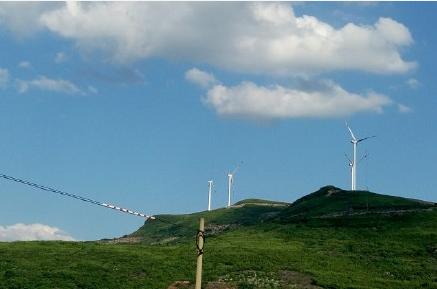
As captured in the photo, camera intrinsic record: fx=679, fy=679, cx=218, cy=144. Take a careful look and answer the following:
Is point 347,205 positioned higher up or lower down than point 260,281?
higher up

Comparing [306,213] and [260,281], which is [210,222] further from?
[260,281]

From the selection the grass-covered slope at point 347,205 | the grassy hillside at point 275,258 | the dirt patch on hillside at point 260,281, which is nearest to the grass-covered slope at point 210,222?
the grass-covered slope at point 347,205

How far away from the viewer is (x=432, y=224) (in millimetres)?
94750

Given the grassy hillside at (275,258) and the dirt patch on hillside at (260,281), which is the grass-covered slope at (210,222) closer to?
the grassy hillside at (275,258)

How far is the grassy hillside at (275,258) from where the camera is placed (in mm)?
68688

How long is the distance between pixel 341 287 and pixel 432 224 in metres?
33.7

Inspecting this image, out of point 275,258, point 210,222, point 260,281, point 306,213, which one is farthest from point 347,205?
point 260,281

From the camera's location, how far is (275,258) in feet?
254

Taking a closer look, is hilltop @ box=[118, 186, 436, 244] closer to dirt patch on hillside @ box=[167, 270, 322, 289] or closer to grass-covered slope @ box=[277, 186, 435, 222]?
grass-covered slope @ box=[277, 186, 435, 222]

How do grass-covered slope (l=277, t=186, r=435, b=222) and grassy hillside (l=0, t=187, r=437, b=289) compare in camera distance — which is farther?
grass-covered slope (l=277, t=186, r=435, b=222)

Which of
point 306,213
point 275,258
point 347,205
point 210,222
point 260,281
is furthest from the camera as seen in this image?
point 210,222

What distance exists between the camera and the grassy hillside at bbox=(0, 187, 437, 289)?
68688mm

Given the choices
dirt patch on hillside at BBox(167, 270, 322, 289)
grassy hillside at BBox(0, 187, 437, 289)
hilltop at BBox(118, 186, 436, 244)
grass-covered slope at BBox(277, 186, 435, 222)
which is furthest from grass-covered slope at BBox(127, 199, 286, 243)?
dirt patch on hillside at BBox(167, 270, 322, 289)

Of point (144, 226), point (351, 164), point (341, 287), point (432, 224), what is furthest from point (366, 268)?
point (144, 226)
